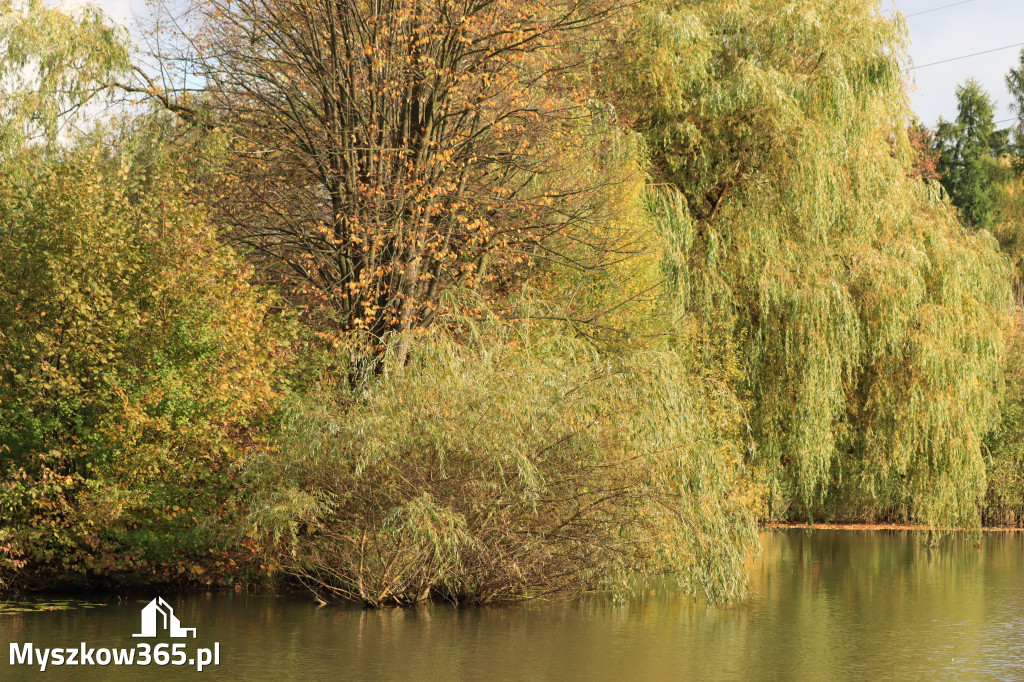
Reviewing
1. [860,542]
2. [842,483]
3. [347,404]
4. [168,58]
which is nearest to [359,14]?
[168,58]

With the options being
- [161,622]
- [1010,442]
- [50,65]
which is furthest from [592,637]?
[1010,442]

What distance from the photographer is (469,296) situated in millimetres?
16703

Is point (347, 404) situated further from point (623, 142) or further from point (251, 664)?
point (623, 142)

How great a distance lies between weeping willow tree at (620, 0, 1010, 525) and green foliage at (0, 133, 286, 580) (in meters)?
7.29

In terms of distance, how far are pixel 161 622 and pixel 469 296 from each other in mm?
6350

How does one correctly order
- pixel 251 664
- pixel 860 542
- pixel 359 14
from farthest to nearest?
pixel 860 542 → pixel 359 14 → pixel 251 664

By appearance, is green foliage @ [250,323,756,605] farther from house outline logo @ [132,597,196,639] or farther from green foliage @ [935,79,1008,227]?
green foliage @ [935,79,1008,227]

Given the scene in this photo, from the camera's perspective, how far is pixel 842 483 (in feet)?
67.6

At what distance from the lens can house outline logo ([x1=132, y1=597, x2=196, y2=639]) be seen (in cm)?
1188

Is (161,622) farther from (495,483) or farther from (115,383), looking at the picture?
(495,483)

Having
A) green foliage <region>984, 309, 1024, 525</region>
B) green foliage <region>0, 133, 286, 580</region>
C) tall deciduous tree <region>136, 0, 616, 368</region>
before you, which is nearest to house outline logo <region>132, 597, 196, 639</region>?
green foliage <region>0, 133, 286, 580</region>

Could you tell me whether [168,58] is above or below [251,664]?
above

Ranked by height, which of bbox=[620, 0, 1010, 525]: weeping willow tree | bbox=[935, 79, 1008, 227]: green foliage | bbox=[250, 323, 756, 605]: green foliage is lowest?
bbox=[250, 323, 756, 605]: green foliage

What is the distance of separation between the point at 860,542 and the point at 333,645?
59.5 ft
